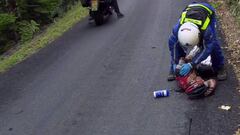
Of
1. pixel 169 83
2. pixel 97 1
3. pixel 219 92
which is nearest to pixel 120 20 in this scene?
pixel 97 1

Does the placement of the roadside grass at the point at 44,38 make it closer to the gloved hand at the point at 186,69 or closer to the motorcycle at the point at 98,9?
the motorcycle at the point at 98,9

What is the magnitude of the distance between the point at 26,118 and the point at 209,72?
10.3 ft

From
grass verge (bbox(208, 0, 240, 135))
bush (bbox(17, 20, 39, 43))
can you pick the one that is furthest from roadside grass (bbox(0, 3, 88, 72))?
grass verge (bbox(208, 0, 240, 135))

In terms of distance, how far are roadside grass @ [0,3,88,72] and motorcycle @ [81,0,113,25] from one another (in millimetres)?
1153

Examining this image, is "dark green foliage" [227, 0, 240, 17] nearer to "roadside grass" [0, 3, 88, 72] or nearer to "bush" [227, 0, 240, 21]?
"bush" [227, 0, 240, 21]

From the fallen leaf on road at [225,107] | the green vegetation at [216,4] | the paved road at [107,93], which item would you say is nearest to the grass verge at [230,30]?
the green vegetation at [216,4]

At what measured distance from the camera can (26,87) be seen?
8.78 m

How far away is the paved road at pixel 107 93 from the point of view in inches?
233

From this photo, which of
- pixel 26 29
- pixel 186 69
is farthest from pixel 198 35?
pixel 26 29

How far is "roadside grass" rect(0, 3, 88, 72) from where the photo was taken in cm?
1138

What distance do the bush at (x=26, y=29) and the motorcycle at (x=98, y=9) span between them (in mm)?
1959

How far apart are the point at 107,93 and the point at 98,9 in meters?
6.53

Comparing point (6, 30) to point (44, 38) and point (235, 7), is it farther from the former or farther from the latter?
point (235, 7)

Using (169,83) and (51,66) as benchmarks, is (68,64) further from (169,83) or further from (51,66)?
(169,83)
